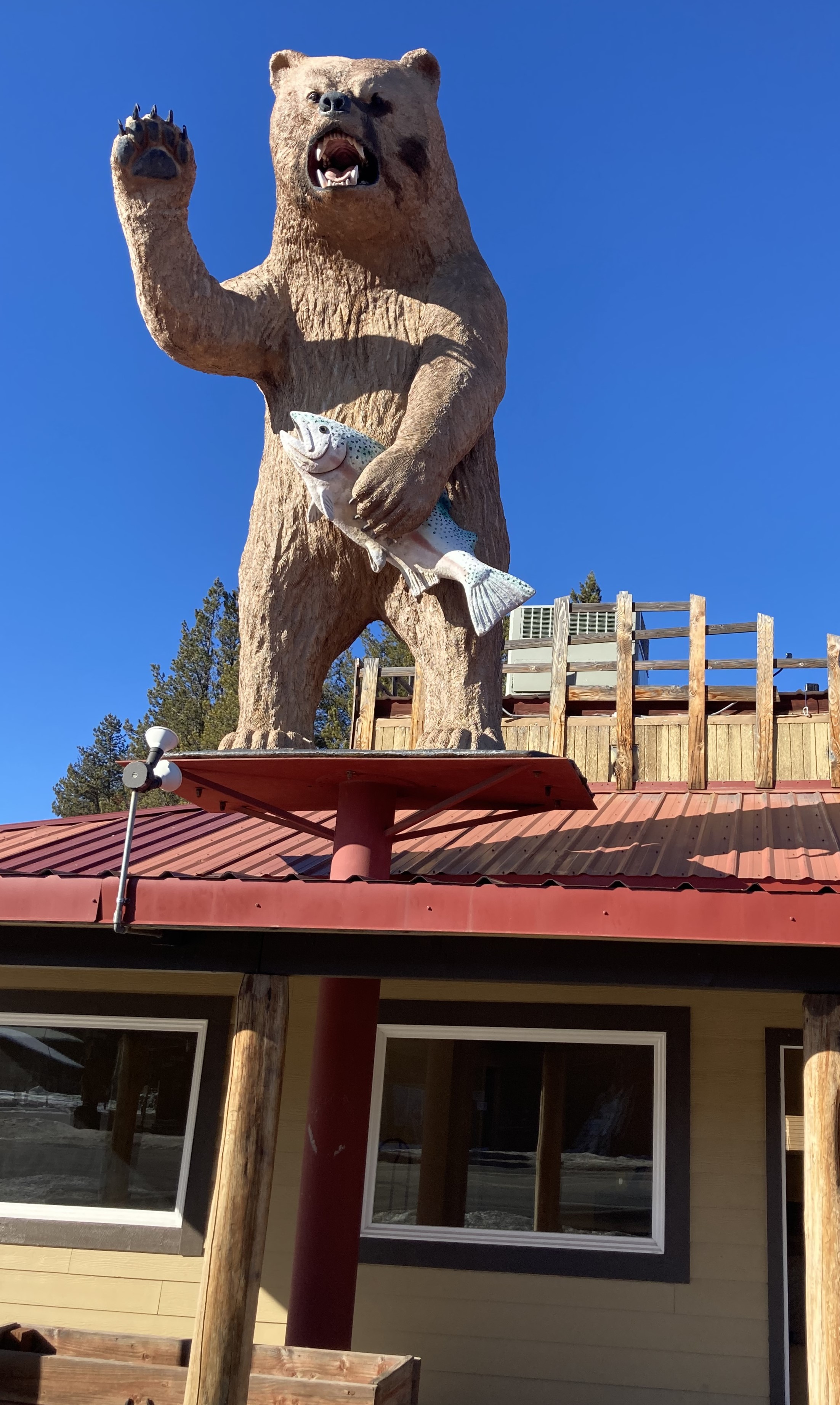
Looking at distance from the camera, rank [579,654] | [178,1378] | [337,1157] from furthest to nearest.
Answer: [579,654], [337,1157], [178,1378]

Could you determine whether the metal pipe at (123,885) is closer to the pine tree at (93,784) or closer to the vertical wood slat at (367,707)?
the vertical wood slat at (367,707)

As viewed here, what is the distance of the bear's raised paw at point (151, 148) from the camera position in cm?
518

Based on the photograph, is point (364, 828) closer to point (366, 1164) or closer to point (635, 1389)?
point (366, 1164)

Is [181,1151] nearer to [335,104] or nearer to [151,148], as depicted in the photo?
[151,148]

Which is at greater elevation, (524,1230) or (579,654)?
(579,654)

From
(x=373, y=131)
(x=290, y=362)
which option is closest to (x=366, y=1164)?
(x=290, y=362)

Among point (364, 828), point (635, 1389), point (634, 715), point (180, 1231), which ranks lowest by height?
point (635, 1389)

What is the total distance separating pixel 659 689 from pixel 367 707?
208cm

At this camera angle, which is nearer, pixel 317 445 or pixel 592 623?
pixel 317 445

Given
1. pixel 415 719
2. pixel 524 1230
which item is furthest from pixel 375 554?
pixel 524 1230

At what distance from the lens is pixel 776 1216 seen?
571 centimetres

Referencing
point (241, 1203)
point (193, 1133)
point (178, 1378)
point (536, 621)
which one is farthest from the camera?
point (536, 621)

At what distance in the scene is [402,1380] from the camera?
462 centimetres

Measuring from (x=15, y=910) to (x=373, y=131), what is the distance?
3.75 metres
